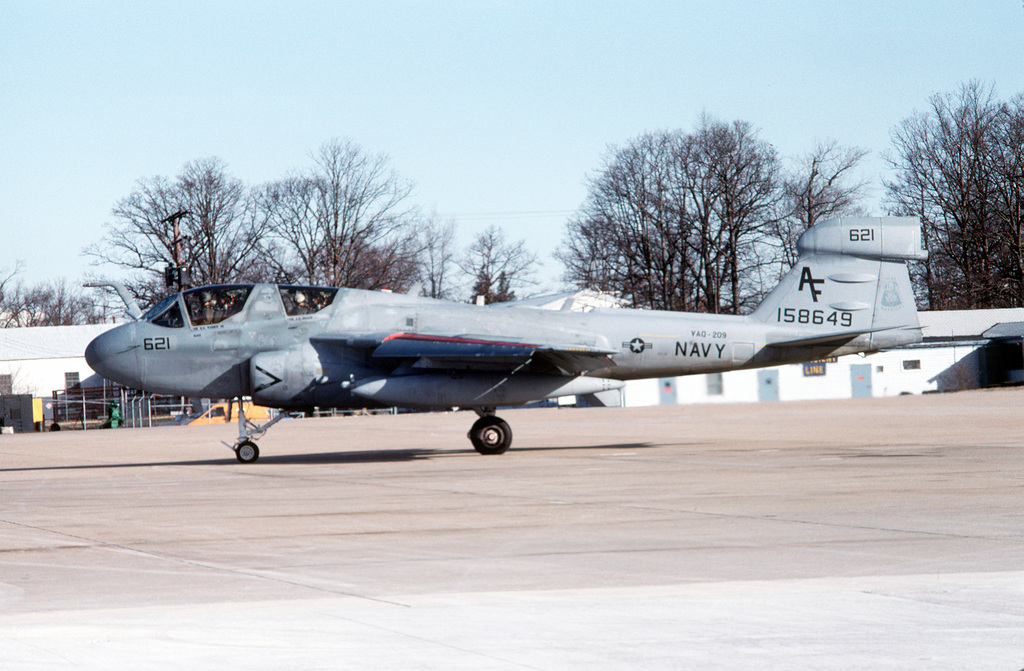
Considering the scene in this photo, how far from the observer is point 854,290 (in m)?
19.1

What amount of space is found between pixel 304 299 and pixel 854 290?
1034 centimetres

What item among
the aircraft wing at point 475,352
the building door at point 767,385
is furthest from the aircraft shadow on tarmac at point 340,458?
the building door at point 767,385

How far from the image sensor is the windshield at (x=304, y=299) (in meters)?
17.7

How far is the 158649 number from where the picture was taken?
62.4 ft

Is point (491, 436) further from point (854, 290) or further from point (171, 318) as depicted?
point (854, 290)

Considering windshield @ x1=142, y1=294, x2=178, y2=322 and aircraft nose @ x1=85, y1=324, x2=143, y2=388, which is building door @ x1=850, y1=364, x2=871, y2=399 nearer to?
windshield @ x1=142, y1=294, x2=178, y2=322

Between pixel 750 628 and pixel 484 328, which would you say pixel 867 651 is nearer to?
pixel 750 628

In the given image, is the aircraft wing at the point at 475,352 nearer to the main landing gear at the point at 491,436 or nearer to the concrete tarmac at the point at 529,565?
the main landing gear at the point at 491,436

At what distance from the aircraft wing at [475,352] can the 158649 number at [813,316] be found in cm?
395

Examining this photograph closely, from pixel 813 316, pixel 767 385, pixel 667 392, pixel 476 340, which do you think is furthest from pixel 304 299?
pixel 767 385

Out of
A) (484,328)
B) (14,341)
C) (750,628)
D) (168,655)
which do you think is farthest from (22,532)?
(14,341)

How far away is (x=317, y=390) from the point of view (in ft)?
57.1

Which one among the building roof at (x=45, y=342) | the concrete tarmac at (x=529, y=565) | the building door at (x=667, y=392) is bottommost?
the concrete tarmac at (x=529, y=565)

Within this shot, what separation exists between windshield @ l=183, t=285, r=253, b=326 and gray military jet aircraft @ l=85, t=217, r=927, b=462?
24mm
